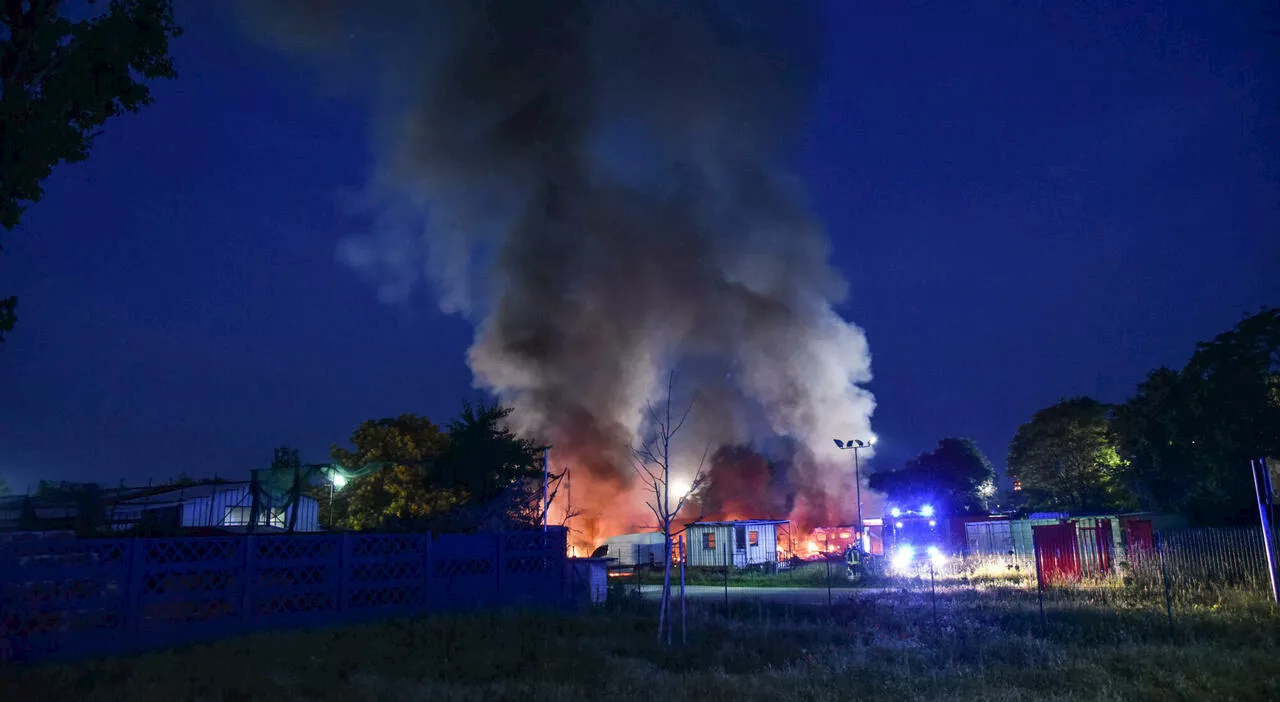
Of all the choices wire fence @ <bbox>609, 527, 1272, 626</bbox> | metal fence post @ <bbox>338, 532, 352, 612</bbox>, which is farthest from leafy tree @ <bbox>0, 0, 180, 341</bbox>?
wire fence @ <bbox>609, 527, 1272, 626</bbox>

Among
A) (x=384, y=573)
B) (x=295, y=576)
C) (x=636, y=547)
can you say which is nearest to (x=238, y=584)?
(x=295, y=576)

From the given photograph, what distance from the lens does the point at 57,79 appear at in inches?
505

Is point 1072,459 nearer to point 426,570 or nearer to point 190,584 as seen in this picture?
point 426,570

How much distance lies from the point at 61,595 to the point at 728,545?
4033 cm

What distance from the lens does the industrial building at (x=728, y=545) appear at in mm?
50156

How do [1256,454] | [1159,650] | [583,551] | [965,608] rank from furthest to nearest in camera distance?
[583,551] → [1256,454] → [965,608] → [1159,650]

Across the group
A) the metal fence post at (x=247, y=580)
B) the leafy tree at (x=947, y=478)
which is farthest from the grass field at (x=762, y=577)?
the leafy tree at (x=947, y=478)

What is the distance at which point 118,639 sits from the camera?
14.6 meters

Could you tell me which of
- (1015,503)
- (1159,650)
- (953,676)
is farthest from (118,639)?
(1015,503)

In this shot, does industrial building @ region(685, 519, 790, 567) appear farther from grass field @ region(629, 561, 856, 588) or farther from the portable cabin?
the portable cabin

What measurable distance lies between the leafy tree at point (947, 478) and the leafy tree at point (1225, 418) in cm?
4015

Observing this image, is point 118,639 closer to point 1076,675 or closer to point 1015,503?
point 1076,675

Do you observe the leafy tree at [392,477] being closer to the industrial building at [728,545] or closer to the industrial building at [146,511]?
the industrial building at [146,511]

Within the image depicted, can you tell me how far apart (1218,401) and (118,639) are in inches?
1650
